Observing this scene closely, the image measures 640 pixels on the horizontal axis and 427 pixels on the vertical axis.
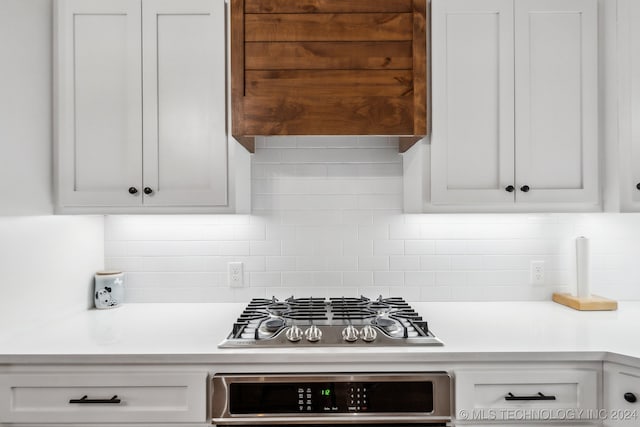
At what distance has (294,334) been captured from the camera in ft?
4.75

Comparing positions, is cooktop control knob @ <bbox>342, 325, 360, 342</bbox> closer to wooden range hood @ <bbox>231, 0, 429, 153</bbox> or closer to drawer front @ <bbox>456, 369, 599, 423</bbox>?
drawer front @ <bbox>456, 369, 599, 423</bbox>

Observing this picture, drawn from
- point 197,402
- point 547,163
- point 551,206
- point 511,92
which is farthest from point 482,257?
point 197,402

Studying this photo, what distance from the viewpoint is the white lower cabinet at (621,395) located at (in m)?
1.30

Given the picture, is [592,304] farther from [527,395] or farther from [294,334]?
[294,334]

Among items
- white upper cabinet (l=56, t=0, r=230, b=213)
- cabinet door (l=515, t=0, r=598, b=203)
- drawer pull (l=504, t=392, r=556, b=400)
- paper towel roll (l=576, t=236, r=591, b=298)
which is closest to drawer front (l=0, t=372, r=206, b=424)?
white upper cabinet (l=56, t=0, r=230, b=213)

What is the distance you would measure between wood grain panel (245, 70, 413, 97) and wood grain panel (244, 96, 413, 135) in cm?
2

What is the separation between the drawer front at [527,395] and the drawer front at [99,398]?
917mm

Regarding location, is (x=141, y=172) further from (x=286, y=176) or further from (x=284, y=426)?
(x=284, y=426)

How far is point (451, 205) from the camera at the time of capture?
170 cm

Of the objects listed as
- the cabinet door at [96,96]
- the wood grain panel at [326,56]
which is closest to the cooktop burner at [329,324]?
the cabinet door at [96,96]

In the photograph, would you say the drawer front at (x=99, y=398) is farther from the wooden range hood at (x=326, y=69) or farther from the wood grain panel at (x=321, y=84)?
the wood grain panel at (x=321, y=84)

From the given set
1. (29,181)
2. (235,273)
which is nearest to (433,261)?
(235,273)

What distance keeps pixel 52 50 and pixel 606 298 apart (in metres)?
2.82

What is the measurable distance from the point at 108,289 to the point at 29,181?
628mm
